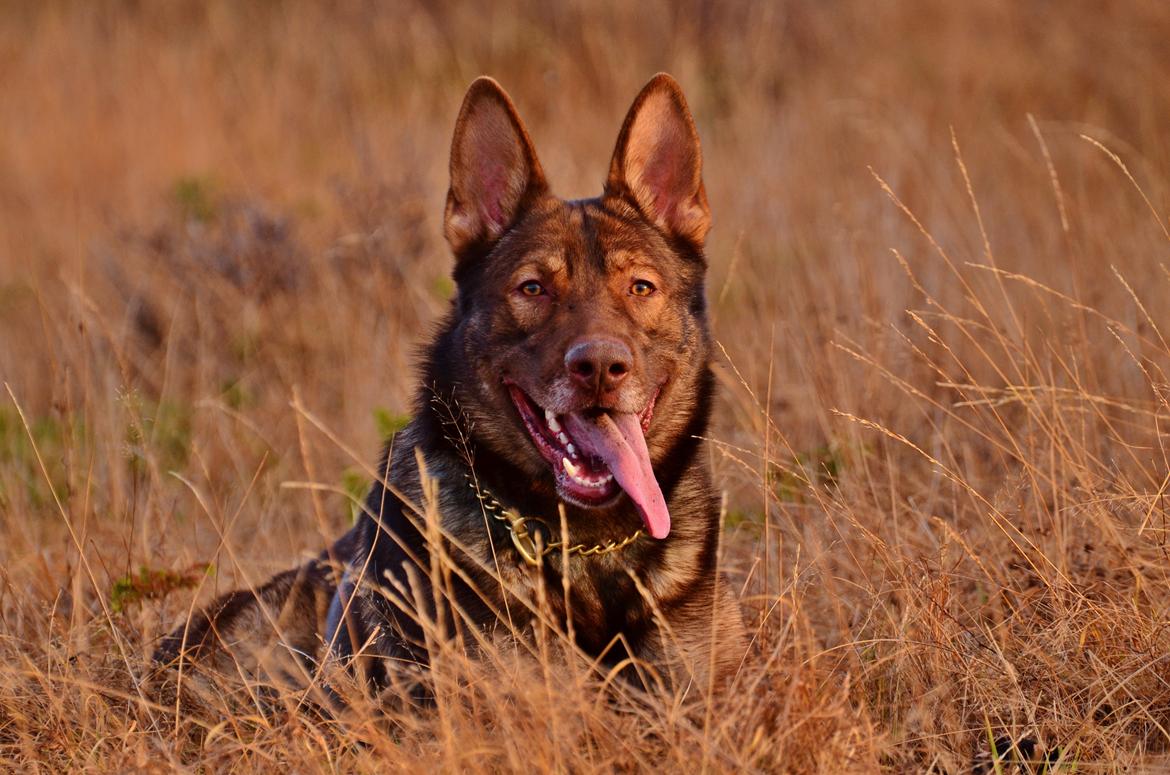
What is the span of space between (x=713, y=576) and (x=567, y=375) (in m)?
0.77

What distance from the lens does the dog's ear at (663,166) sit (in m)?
3.71

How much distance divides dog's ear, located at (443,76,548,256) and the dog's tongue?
823mm

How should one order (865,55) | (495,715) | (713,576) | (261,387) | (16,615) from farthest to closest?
(865,55) → (261,387) → (16,615) → (713,576) → (495,715)

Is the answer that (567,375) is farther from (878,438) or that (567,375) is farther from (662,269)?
(878,438)

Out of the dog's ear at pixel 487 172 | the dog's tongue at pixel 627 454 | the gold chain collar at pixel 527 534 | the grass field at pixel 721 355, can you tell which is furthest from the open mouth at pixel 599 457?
the dog's ear at pixel 487 172

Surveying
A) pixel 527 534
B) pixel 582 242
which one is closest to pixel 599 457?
pixel 527 534

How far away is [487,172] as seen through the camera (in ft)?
12.6

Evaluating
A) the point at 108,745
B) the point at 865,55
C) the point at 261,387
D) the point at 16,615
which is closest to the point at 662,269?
the point at 108,745

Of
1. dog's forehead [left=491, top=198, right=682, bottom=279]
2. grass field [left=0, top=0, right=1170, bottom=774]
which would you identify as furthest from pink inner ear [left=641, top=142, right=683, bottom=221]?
grass field [left=0, top=0, right=1170, bottom=774]

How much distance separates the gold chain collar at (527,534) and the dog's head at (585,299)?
13cm

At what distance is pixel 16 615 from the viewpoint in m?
3.94

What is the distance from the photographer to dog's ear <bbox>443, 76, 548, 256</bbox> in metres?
3.68

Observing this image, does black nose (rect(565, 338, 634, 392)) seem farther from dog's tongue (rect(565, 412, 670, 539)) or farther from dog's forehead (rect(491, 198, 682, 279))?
dog's forehead (rect(491, 198, 682, 279))

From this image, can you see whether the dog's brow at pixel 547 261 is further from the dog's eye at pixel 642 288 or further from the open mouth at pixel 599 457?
the open mouth at pixel 599 457
